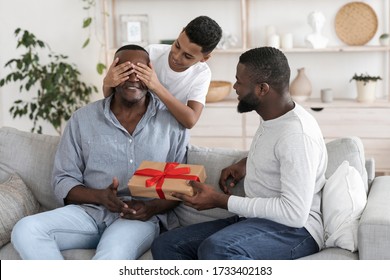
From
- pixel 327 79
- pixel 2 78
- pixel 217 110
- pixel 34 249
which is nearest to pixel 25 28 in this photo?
pixel 2 78

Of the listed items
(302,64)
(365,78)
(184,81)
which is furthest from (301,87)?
(184,81)

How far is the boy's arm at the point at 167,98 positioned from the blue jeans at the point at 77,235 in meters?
0.41

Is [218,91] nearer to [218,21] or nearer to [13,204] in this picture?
[218,21]

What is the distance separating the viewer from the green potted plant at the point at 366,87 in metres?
4.64

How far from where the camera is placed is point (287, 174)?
221cm

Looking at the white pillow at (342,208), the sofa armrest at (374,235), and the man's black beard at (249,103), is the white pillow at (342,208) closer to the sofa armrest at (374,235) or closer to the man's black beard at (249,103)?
the sofa armrest at (374,235)

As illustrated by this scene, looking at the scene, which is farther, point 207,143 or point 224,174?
point 207,143

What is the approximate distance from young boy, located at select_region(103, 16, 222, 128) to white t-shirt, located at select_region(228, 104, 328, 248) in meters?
0.44

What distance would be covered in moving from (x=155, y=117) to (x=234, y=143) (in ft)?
7.11

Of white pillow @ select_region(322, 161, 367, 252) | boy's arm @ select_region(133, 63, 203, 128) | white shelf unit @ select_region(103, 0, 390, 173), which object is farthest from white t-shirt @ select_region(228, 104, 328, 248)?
white shelf unit @ select_region(103, 0, 390, 173)

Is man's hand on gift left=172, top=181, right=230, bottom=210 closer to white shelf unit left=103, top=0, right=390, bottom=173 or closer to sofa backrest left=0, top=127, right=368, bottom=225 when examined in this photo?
A: sofa backrest left=0, top=127, right=368, bottom=225

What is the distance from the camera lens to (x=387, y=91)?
4910 mm

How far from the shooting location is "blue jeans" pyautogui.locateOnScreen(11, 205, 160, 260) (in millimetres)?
2365
